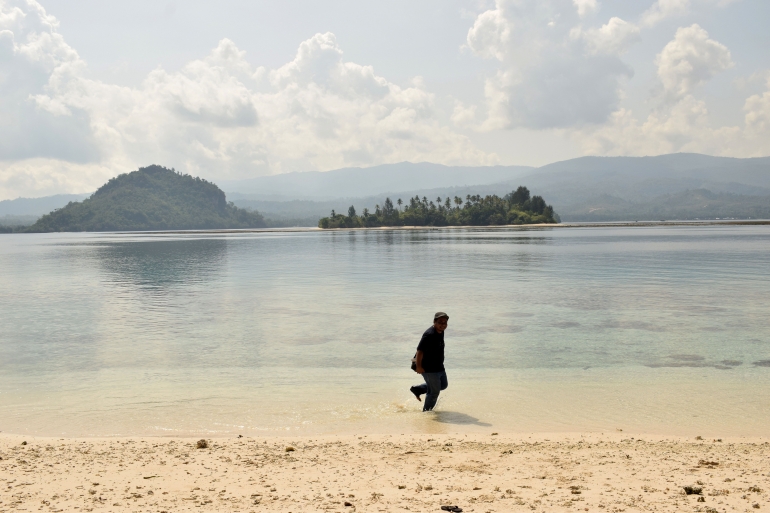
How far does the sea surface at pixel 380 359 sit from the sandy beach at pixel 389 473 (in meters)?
1.35

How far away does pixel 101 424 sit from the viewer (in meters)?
12.7

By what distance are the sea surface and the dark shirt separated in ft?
3.53

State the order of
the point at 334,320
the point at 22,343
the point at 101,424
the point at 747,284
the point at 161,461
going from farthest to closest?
1. the point at 747,284
2. the point at 334,320
3. the point at 22,343
4. the point at 101,424
5. the point at 161,461

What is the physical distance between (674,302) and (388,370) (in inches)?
827

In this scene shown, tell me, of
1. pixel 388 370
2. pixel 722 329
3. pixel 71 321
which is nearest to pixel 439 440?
pixel 388 370

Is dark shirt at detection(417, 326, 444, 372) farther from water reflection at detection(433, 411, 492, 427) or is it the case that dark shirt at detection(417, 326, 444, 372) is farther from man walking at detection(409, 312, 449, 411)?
water reflection at detection(433, 411, 492, 427)

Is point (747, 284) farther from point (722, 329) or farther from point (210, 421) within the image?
point (210, 421)

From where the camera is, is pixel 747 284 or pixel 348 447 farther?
pixel 747 284

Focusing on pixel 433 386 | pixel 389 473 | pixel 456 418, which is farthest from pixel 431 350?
pixel 389 473

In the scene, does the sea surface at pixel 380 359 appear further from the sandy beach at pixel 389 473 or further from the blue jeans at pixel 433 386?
the sandy beach at pixel 389 473

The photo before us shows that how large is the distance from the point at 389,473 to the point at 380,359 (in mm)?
10417

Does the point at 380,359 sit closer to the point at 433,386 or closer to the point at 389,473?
the point at 433,386

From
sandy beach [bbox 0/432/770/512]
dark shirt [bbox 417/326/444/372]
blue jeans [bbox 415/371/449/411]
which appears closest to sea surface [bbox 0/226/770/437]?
blue jeans [bbox 415/371/449/411]

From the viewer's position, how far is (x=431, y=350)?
13250 mm
